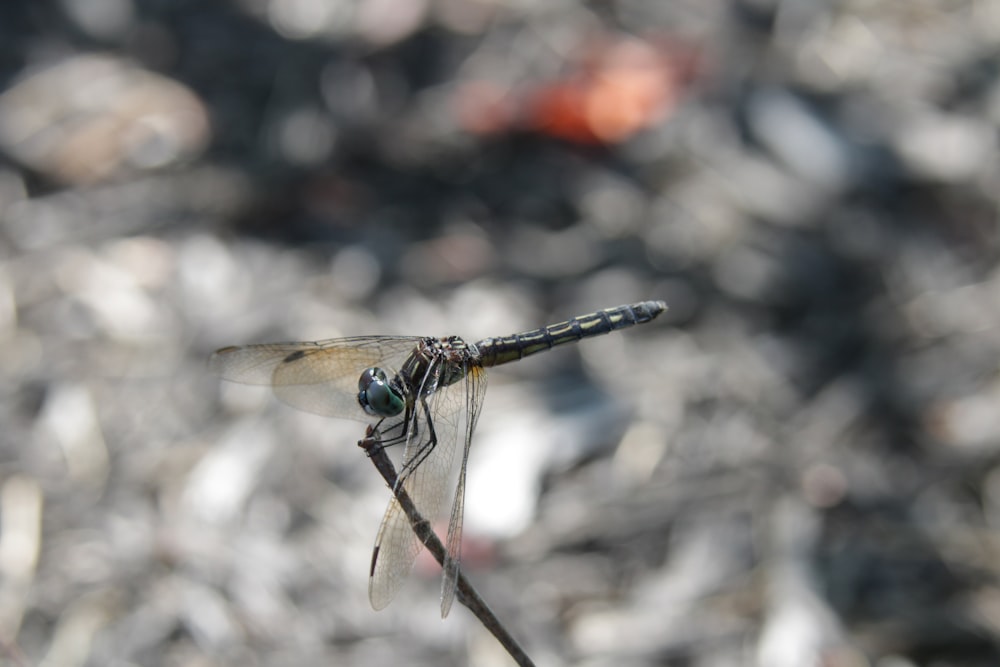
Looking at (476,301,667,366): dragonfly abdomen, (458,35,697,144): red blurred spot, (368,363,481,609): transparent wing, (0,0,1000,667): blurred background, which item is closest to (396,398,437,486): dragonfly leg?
(368,363,481,609): transparent wing

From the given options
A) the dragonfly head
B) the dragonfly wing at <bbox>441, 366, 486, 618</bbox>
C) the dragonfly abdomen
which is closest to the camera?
the dragonfly wing at <bbox>441, 366, 486, 618</bbox>

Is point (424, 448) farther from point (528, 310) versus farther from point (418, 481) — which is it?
point (528, 310)

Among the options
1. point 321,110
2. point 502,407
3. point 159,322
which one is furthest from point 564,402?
point 321,110

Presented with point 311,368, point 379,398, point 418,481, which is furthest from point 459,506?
point 311,368

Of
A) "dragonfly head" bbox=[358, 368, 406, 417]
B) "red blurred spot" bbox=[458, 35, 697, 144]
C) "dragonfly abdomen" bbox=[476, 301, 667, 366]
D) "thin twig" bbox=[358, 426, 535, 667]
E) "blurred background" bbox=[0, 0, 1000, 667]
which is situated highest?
"thin twig" bbox=[358, 426, 535, 667]

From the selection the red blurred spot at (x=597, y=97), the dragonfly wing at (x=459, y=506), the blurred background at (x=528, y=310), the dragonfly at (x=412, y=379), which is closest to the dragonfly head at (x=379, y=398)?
the dragonfly at (x=412, y=379)

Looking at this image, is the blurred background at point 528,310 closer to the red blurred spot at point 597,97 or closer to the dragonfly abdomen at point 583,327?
the red blurred spot at point 597,97

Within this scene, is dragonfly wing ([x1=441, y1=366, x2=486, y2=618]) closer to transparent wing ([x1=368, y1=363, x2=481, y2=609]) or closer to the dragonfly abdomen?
transparent wing ([x1=368, y1=363, x2=481, y2=609])
